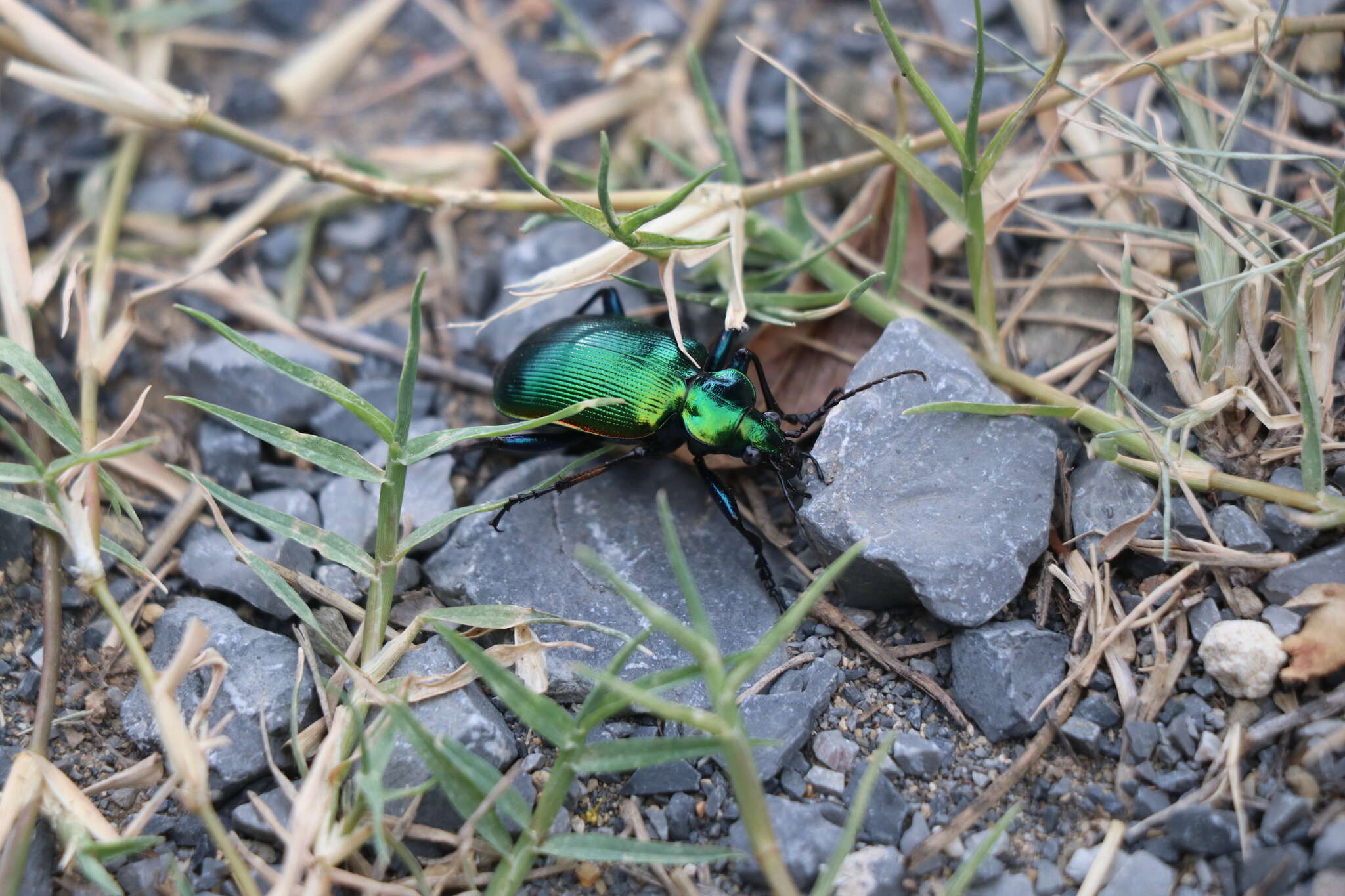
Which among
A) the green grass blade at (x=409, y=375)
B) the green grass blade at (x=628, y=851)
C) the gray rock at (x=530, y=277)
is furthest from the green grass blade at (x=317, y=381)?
the gray rock at (x=530, y=277)

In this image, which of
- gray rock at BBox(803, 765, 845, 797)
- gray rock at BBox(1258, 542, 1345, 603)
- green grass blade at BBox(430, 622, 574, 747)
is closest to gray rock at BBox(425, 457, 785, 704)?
gray rock at BBox(803, 765, 845, 797)

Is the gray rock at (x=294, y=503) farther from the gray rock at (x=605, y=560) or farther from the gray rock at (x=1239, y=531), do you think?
the gray rock at (x=1239, y=531)

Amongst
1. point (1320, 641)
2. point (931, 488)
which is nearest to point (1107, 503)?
point (931, 488)

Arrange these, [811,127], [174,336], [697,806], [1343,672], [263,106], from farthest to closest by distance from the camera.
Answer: [263,106] < [811,127] < [174,336] < [697,806] < [1343,672]

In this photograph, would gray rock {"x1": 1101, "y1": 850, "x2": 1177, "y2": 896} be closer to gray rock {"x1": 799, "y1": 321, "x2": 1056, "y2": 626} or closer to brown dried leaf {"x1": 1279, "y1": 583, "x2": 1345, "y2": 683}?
brown dried leaf {"x1": 1279, "y1": 583, "x2": 1345, "y2": 683}

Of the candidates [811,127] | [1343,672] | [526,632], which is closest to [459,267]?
[811,127]

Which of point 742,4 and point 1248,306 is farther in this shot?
point 742,4

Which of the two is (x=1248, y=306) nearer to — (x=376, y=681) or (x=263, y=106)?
(x=376, y=681)
